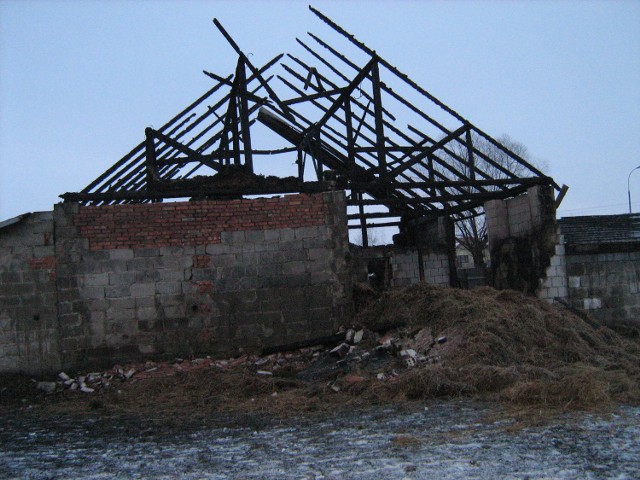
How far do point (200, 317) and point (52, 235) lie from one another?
9.66 ft

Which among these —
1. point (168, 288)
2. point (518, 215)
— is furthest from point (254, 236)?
point (518, 215)

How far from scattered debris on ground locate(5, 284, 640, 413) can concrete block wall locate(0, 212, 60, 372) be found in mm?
721

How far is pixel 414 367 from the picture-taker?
960 cm

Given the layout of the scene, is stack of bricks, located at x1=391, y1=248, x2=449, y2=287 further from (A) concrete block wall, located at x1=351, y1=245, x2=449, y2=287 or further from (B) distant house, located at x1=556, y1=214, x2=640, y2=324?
(B) distant house, located at x1=556, y1=214, x2=640, y2=324

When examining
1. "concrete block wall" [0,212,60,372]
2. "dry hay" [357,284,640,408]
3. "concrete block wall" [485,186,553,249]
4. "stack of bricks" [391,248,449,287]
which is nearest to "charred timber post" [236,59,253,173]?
"concrete block wall" [0,212,60,372]

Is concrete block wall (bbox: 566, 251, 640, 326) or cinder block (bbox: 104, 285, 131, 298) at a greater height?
cinder block (bbox: 104, 285, 131, 298)

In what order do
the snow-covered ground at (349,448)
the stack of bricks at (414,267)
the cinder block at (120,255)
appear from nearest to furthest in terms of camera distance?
1. the snow-covered ground at (349,448)
2. the cinder block at (120,255)
3. the stack of bricks at (414,267)

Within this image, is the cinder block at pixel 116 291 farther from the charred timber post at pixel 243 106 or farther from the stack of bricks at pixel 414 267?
the stack of bricks at pixel 414 267

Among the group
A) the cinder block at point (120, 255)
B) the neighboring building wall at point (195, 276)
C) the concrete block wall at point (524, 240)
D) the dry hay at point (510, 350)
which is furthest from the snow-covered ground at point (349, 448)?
the concrete block wall at point (524, 240)

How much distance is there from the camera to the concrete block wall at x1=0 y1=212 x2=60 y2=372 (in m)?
11.6

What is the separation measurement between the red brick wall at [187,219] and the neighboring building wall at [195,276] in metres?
0.02

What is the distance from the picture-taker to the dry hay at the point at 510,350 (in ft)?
26.0

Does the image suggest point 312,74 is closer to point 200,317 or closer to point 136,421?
point 200,317

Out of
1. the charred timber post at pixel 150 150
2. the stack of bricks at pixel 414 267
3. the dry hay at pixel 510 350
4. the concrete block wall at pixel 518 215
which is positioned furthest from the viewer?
the stack of bricks at pixel 414 267
